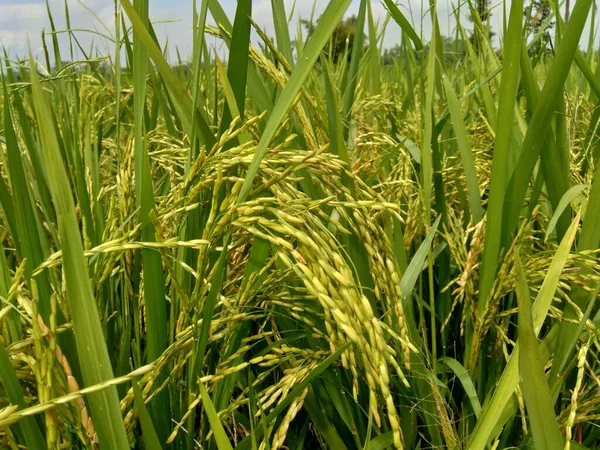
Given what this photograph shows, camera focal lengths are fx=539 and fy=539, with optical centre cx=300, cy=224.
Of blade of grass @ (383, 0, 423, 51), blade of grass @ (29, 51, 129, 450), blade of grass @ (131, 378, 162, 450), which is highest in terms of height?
blade of grass @ (383, 0, 423, 51)

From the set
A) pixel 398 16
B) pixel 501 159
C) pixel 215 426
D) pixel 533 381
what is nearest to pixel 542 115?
pixel 501 159

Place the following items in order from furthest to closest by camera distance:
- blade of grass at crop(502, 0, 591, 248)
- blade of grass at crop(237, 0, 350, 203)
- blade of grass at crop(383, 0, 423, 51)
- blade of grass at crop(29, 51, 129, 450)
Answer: blade of grass at crop(383, 0, 423, 51) → blade of grass at crop(502, 0, 591, 248) → blade of grass at crop(237, 0, 350, 203) → blade of grass at crop(29, 51, 129, 450)

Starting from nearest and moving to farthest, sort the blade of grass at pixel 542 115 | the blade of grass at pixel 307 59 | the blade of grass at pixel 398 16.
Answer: the blade of grass at pixel 307 59, the blade of grass at pixel 542 115, the blade of grass at pixel 398 16

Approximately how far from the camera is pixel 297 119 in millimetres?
873

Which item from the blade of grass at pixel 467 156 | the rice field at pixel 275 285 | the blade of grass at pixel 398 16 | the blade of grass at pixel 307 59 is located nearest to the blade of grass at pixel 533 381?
the rice field at pixel 275 285

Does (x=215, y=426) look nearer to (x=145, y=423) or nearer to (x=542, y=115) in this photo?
(x=145, y=423)

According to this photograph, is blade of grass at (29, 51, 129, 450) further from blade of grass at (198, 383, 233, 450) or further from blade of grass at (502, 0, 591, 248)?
blade of grass at (502, 0, 591, 248)

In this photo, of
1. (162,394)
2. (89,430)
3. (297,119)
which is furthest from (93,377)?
(297,119)

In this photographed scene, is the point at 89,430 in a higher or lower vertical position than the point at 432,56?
lower

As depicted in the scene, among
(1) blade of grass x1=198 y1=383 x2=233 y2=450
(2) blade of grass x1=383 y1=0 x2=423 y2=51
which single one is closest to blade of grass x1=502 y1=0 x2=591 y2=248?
(2) blade of grass x1=383 y1=0 x2=423 y2=51

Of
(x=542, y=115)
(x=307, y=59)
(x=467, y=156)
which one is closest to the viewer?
(x=307, y=59)

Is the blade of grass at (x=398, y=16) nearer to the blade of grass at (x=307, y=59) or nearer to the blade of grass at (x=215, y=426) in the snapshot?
the blade of grass at (x=307, y=59)

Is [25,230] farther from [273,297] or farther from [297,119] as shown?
[297,119]

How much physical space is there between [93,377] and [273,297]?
261mm
